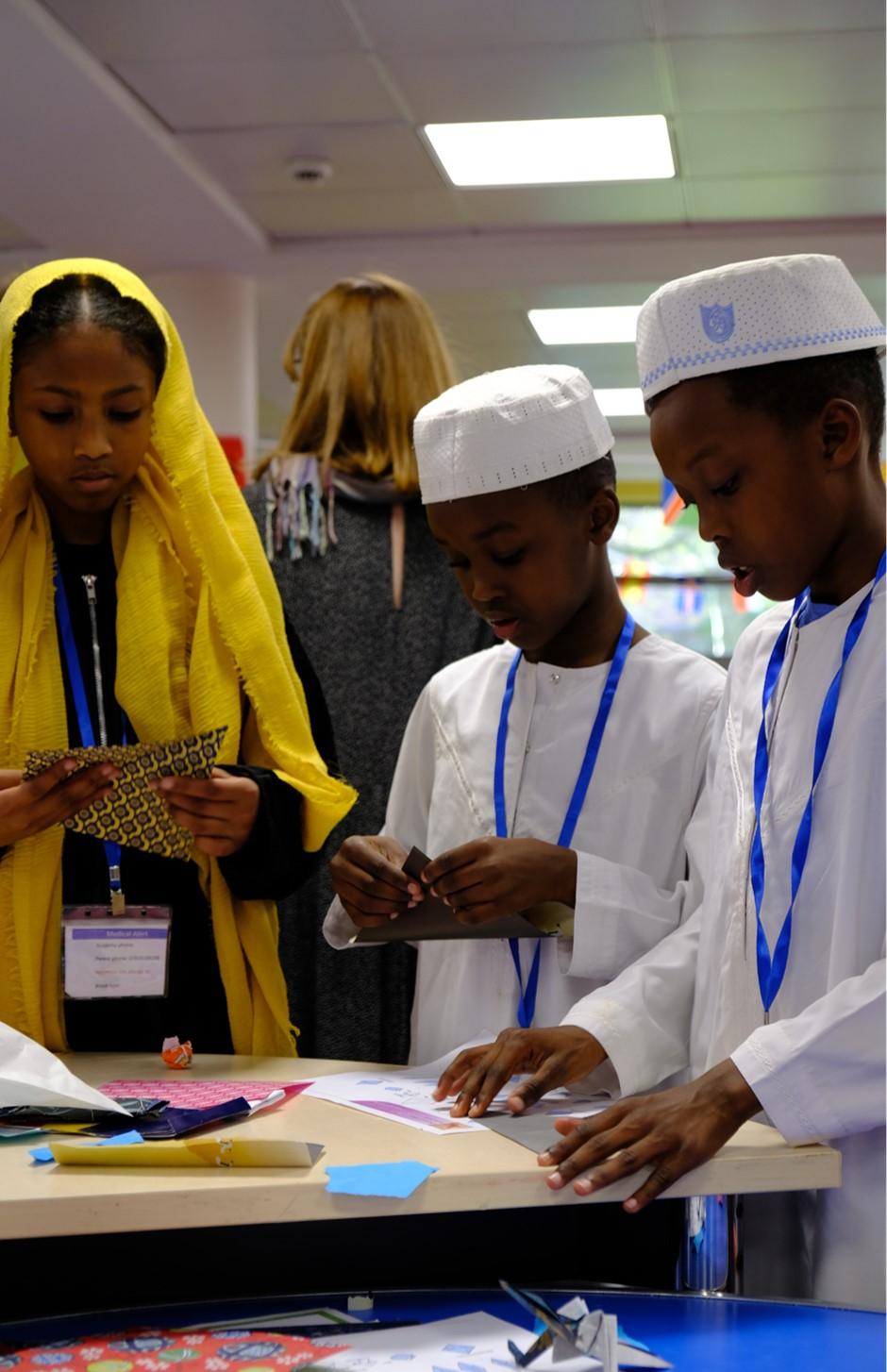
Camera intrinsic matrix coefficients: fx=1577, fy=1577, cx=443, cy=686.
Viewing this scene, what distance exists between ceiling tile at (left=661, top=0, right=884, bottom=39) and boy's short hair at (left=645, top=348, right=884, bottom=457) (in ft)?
12.5

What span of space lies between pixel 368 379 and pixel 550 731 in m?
0.96

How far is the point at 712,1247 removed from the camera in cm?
144

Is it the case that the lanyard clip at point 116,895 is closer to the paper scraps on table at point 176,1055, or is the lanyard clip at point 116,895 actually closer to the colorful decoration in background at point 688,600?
the paper scraps on table at point 176,1055

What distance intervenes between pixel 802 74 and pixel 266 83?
195 cm

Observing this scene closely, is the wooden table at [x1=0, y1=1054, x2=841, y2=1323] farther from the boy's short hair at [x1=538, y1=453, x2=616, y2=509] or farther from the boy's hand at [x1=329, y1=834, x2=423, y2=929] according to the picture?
the boy's short hair at [x1=538, y1=453, x2=616, y2=509]

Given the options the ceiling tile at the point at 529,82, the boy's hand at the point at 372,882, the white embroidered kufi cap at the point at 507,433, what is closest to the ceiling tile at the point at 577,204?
the ceiling tile at the point at 529,82

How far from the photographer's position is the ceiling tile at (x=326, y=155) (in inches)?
249

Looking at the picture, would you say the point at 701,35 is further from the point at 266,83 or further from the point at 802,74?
the point at 266,83

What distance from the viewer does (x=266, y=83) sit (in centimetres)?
580

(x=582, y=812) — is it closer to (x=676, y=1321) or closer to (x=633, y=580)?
(x=676, y=1321)

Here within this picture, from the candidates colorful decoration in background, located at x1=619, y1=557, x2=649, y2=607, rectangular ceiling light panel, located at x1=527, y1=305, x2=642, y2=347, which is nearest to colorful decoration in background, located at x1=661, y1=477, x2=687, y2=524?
rectangular ceiling light panel, located at x1=527, y1=305, x2=642, y2=347

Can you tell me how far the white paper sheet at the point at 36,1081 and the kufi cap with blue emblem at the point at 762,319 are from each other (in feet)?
3.13

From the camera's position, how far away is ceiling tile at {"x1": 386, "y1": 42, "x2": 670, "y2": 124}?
18.1ft

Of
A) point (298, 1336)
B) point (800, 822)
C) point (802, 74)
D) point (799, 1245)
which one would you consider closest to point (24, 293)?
point (800, 822)
